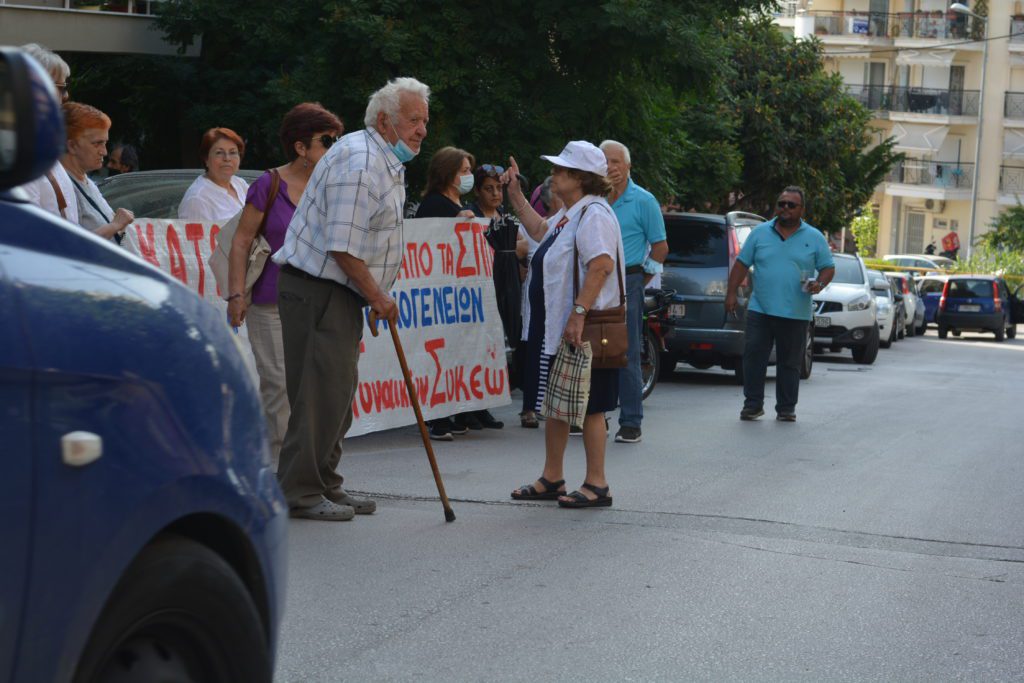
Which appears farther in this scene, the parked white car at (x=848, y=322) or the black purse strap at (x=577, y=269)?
the parked white car at (x=848, y=322)

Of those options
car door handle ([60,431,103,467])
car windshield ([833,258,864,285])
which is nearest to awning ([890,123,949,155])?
car windshield ([833,258,864,285])

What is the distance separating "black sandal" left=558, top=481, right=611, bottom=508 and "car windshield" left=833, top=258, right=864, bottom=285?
58.6 ft

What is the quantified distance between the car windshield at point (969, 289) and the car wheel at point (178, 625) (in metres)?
37.4

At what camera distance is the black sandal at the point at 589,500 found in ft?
26.1

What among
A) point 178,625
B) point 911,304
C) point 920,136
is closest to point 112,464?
point 178,625

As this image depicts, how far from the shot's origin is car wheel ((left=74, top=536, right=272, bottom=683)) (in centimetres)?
278

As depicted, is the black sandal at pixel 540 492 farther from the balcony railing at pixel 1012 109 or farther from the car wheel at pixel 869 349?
the balcony railing at pixel 1012 109

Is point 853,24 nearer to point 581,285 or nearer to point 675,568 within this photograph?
point 581,285

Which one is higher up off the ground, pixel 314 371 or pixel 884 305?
pixel 314 371

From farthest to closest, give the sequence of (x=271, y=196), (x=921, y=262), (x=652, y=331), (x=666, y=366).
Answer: (x=921, y=262) → (x=666, y=366) → (x=652, y=331) → (x=271, y=196)

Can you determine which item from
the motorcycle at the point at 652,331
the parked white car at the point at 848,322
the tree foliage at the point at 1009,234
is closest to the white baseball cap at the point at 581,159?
the motorcycle at the point at 652,331

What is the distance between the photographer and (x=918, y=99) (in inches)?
2790

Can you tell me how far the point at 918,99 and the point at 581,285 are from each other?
66495 mm

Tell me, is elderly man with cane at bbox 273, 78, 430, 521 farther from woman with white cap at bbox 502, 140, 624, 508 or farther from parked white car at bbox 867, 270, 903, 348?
parked white car at bbox 867, 270, 903, 348
